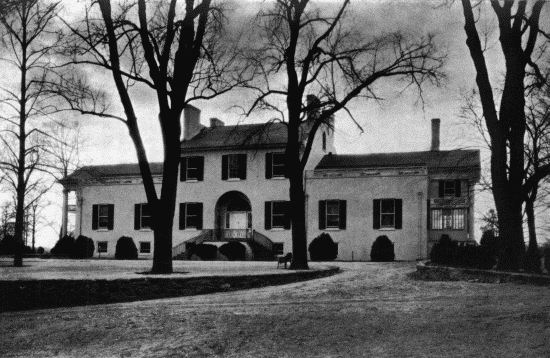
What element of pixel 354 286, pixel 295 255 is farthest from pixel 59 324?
pixel 295 255

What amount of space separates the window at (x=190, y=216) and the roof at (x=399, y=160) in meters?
7.68

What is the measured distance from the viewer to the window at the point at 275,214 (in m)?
38.5

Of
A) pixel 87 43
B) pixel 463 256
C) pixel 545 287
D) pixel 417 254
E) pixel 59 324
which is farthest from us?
pixel 417 254

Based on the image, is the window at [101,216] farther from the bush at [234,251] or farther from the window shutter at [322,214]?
the window shutter at [322,214]

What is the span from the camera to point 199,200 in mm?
40438

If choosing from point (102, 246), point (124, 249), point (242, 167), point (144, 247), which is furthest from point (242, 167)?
point (102, 246)

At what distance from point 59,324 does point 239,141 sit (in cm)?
3071

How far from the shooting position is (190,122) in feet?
Answer: 140

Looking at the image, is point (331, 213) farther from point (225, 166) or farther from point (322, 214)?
point (225, 166)

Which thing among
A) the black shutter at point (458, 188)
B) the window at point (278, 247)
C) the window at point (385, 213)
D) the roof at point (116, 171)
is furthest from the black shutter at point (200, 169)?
the black shutter at point (458, 188)

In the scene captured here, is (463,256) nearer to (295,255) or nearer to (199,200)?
(295,255)

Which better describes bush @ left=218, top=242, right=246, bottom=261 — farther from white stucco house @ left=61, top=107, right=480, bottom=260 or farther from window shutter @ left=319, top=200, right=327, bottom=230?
window shutter @ left=319, top=200, right=327, bottom=230

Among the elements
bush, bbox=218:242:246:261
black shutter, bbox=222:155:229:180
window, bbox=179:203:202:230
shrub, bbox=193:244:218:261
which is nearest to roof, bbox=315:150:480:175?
black shutter, bbox=222:155:229:180

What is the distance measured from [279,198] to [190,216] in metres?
5.93
